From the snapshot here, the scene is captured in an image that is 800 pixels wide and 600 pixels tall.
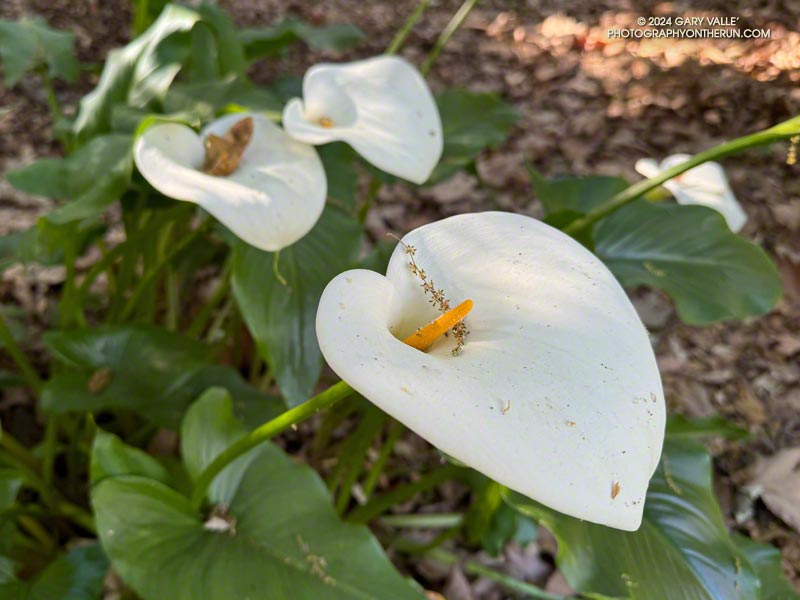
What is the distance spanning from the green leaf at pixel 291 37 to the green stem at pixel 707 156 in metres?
0.93

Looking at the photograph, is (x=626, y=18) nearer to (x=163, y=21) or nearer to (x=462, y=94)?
(x=462, y=94)

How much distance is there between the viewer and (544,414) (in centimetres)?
46

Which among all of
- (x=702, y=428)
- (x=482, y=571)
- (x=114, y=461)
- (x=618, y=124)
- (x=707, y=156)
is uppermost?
(x=707, y=156)

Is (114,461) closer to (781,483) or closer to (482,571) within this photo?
(482,571)

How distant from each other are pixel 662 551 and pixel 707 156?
47cm

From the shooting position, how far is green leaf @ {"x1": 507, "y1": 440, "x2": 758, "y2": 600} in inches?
26.6

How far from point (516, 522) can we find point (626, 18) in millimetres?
2608

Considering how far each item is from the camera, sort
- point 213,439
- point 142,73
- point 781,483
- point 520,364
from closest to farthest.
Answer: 1. point 520,364
2. point 213,439
3. point 142,73
4. point 781,483

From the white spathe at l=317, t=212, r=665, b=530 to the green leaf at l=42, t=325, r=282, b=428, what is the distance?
55 centimetres

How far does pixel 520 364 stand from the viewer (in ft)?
1.65

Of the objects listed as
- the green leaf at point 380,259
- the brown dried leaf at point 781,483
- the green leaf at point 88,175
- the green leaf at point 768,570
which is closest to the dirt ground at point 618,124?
the brown dried leaf at point 781,483

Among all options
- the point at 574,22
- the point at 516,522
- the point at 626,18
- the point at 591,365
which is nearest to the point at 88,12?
the point at 574,22

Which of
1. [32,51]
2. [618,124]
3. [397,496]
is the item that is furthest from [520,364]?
[618,124]

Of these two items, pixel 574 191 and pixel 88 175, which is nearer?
pixel 88 175
